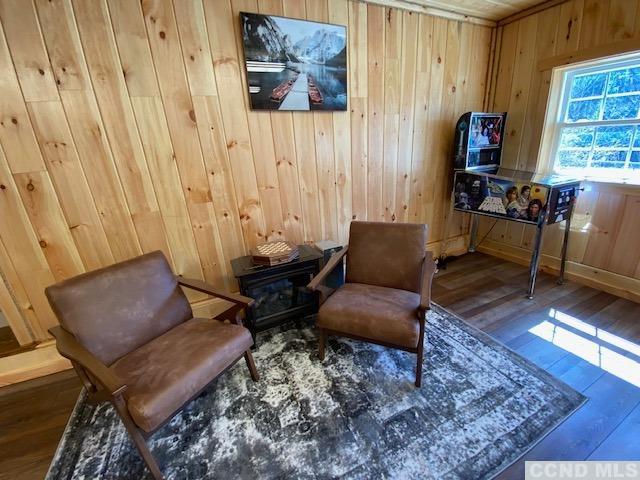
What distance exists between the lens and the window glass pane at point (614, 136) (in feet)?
7.40

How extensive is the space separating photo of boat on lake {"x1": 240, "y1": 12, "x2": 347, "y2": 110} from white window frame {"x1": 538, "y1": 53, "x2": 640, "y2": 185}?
6.69 feet

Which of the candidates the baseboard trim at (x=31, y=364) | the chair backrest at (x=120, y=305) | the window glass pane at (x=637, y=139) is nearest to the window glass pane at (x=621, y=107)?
the window glass pane at (x=637, y=139)

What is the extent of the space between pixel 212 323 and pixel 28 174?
4.61ft

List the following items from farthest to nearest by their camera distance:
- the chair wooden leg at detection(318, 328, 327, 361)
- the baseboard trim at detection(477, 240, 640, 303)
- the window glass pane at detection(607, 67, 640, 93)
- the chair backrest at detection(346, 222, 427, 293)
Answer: the baseboard trim at detection(477, 240, 640, 303)
the window glass pane at detection(607, 67, 640, 93)
the chair backrest at detection(346, 222, 427, 293)
the chair wooden leg at detection(318, 328, 327, 361)

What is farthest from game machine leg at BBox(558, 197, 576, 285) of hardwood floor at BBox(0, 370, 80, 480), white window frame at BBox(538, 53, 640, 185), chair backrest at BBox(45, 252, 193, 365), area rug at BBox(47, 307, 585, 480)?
hardwood floor at BBox(0, 370, 80, 480)

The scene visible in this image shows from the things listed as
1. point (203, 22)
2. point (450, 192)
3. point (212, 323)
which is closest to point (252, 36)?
point (203, 22)

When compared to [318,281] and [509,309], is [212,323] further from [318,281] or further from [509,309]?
[509,309]

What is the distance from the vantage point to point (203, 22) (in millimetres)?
1807

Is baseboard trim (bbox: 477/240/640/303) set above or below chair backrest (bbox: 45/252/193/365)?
below

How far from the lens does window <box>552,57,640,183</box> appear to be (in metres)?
2.22

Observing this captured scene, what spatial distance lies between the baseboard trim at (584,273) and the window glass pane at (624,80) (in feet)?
4.92

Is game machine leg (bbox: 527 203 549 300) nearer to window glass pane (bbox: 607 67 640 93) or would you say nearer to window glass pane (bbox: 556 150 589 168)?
window glass pane (bbox: 556 150 589 168)

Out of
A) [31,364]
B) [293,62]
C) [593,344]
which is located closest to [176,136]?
[293,62]

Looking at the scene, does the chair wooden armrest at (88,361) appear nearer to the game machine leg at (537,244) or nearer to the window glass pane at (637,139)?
the game machine leg at (537,244)
